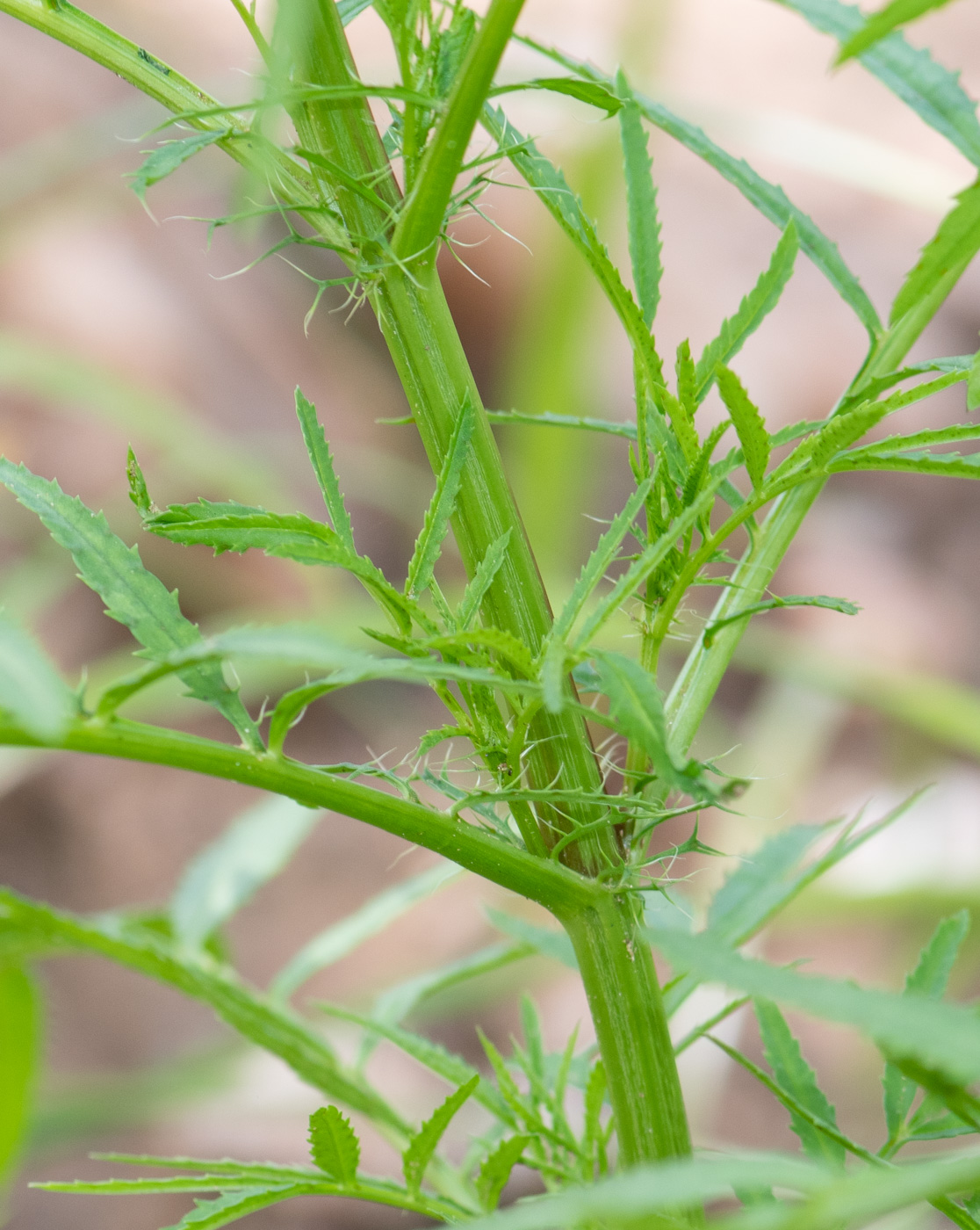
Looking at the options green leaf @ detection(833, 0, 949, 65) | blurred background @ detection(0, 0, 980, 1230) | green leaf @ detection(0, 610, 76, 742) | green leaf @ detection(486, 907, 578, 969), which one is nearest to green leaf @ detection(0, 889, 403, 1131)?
green leaf @ detection(486, 907, 578, 969)

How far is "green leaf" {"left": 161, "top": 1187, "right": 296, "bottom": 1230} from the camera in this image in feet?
0.65

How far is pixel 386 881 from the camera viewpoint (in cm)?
131

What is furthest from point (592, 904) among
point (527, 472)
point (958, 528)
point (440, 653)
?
point (958, 528)

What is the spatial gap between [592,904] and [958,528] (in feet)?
5.13

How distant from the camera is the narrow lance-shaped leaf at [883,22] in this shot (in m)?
0.12

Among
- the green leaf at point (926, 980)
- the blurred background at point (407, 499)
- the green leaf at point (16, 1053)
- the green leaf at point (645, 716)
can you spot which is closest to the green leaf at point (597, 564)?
the green leaf at point (645, 716)

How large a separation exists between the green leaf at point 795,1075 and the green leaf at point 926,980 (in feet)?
0.04

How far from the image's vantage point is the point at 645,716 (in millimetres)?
161

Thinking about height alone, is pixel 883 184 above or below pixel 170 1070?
above

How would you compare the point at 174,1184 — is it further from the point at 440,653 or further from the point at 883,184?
the point at 883,184

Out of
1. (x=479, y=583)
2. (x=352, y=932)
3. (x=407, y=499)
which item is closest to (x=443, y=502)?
(x=479, y=583)

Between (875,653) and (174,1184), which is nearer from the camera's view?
(174,1184)

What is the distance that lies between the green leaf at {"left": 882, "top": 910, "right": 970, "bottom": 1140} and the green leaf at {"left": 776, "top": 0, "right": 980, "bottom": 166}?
0.16 meters

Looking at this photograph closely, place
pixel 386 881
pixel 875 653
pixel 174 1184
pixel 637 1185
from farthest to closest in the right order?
1. pixel 875 653
2. pixel 386 881
3. pixel 174 1184
4. pixel 637 1185
